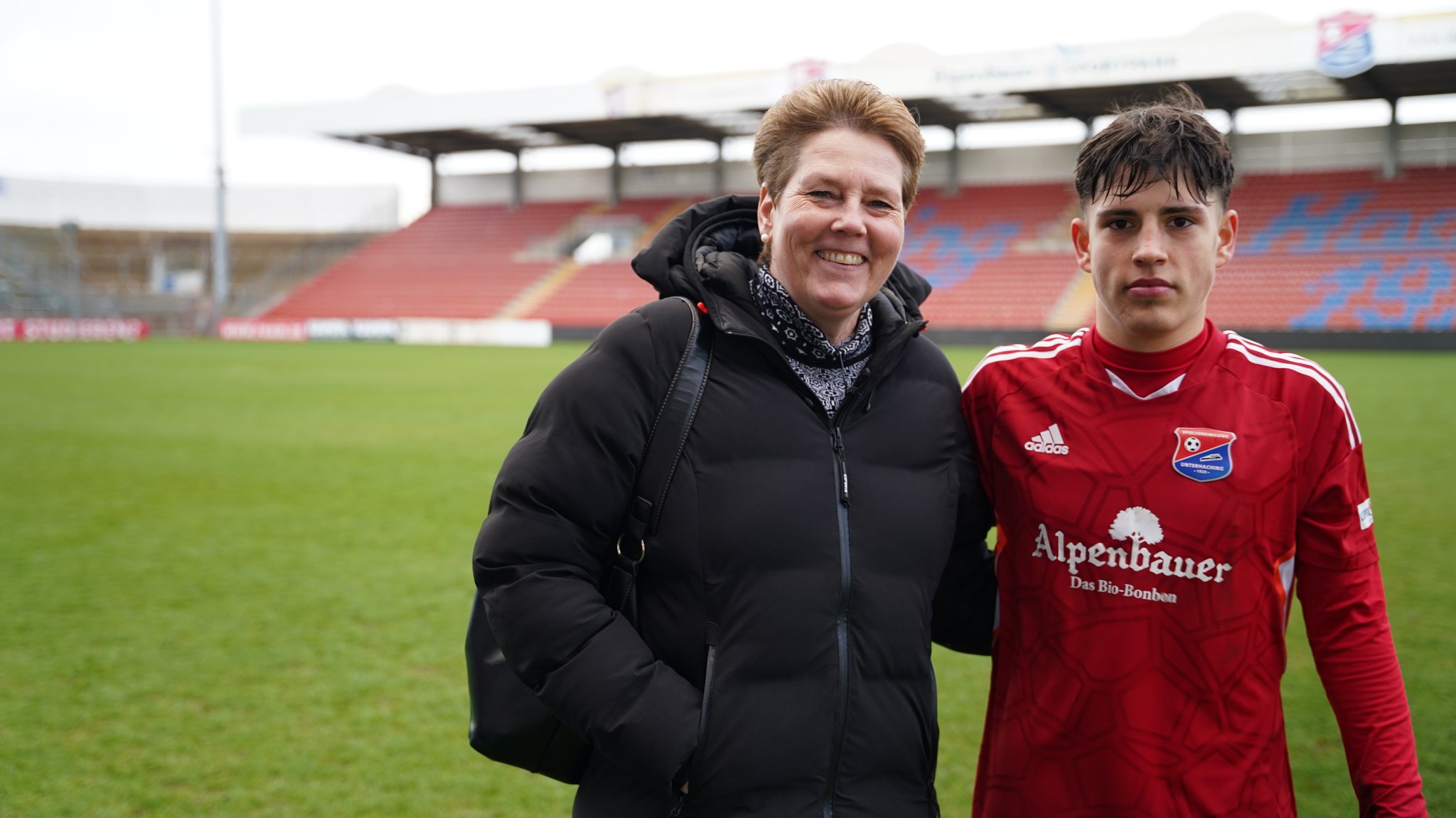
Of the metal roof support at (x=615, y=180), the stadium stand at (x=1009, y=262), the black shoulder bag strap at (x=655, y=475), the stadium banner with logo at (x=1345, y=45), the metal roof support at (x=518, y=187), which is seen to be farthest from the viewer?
the metal roof support at (x=518, y=187)

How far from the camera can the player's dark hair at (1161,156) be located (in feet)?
6.04

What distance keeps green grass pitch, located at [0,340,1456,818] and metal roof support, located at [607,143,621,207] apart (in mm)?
28327

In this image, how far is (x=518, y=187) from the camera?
40875mm

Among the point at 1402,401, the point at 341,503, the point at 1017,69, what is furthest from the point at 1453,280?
the point at 341,503

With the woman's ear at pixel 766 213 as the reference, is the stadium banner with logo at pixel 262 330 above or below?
below

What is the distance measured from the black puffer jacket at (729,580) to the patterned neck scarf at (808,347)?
0.03 meters

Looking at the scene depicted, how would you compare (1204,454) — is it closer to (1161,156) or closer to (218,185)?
(1161,156)

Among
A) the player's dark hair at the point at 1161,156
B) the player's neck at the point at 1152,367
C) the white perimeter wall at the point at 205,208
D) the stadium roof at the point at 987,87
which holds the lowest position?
the player's neck at the point at 1152,367

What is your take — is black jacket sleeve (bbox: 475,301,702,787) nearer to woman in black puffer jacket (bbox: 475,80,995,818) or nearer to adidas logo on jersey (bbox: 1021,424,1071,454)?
woman in black puffer jacket (bbox: 475,80,995,818)

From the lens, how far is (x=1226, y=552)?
5.99 ft

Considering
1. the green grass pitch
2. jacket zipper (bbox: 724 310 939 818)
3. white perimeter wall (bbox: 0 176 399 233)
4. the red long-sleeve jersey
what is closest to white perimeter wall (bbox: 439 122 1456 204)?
white perimeter wall (bbox: 0 176 399 233)

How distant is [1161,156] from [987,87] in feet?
89.7

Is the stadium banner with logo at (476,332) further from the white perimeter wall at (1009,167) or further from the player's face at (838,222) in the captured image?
the player's face at (838,222)

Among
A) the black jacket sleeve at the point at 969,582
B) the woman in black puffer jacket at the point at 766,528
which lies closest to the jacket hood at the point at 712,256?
the woman in black puffer jacket at the point at 766,528
